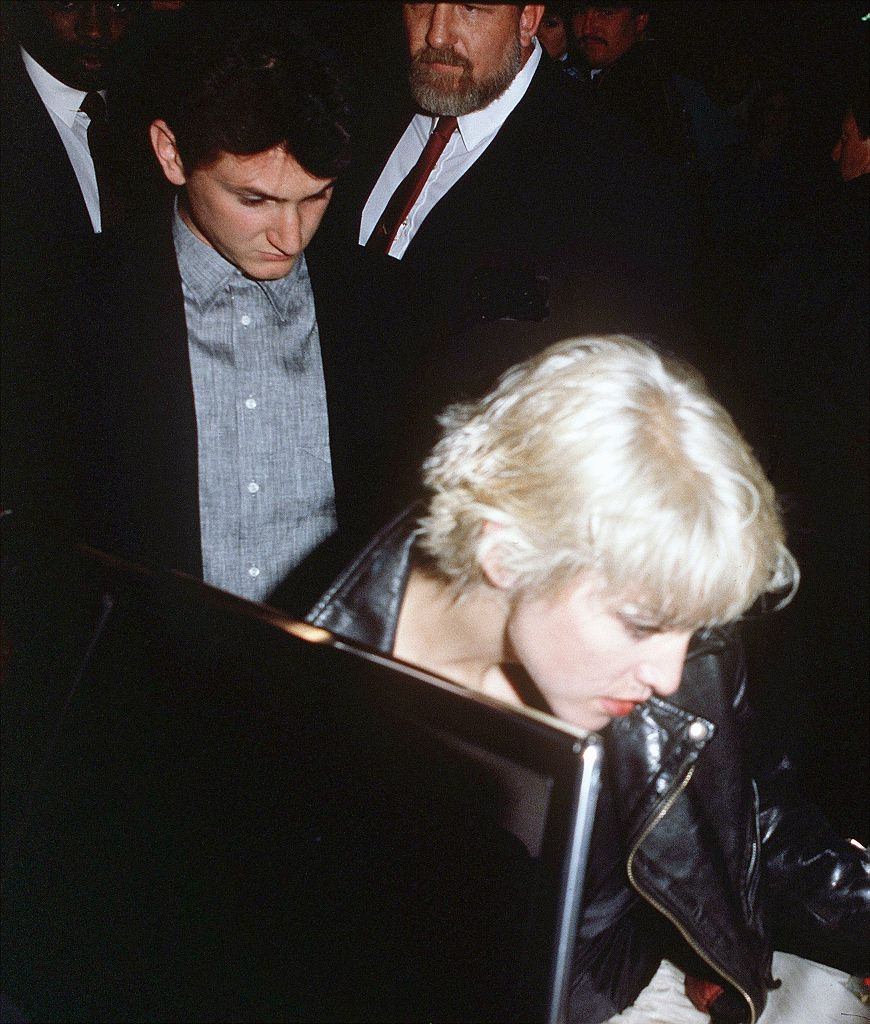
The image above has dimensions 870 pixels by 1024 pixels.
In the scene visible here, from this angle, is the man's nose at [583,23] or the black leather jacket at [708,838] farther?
the man's nose at [583,23]

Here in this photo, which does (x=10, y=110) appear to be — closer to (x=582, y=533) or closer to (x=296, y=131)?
(x=296, y=131)

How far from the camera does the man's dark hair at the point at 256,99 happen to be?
4.89 ft

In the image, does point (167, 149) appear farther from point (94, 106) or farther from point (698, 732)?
point (698, 732)

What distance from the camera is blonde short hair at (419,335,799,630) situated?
1036mm

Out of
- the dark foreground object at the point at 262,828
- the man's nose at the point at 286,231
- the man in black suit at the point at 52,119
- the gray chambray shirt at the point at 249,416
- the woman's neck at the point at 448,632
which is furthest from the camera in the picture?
the man in black suit at the point at 52,119

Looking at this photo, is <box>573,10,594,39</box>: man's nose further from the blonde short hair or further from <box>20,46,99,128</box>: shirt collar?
the blonde short hair

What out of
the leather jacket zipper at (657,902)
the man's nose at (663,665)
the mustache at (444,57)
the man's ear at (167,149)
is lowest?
the leather jacket zipper at (657,902)

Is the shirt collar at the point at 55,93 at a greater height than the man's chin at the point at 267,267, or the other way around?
the shirt collar at the point at 55,93

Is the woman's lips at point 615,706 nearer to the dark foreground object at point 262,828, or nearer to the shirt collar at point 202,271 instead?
the dark foreground object at point 262,828

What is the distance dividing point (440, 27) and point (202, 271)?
92 centimetres

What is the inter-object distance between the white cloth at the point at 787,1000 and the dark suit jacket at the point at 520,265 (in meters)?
1.08

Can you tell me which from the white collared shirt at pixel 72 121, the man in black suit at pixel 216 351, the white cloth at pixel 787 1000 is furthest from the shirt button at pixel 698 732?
the white collared shirt at pixel 72 121

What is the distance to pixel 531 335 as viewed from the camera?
1978 millimetres

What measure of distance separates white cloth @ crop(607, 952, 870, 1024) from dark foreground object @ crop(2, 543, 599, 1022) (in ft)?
2.89
